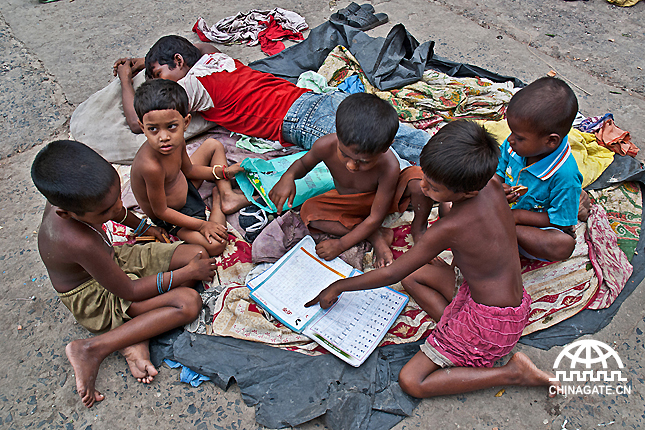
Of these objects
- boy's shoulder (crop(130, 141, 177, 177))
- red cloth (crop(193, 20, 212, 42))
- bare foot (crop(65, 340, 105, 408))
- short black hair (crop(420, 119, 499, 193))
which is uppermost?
short black hair (crop(420, 119, 499, 193))

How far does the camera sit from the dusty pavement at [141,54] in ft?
5.81

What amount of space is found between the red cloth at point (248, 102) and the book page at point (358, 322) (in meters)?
1.37

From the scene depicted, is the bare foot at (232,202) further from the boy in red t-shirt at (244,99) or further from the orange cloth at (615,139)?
the orange cloth at (615,139)

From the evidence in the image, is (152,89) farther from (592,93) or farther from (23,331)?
(592,93)

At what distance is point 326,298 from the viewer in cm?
195

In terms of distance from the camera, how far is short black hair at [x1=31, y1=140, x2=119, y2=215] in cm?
155

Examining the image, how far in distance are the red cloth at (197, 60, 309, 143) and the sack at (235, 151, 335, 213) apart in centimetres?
42

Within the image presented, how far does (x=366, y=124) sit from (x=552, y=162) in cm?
92

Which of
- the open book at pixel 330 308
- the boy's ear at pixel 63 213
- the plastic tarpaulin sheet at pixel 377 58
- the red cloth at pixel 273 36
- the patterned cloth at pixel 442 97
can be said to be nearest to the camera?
the boy's ear at pixel 63 213

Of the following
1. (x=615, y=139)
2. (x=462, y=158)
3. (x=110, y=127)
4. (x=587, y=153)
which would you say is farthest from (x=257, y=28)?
→ (x=462, y=158)

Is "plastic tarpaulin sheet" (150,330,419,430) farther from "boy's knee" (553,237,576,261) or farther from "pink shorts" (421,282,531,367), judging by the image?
"boy's knee" (553,237,576,261)

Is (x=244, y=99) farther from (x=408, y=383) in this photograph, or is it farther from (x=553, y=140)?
(x=408, y=383)

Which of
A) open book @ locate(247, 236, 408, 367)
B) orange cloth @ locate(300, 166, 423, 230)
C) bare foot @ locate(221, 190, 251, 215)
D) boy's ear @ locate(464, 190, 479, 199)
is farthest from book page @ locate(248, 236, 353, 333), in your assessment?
boy's ear @ locate(464, 190, 479, 199)

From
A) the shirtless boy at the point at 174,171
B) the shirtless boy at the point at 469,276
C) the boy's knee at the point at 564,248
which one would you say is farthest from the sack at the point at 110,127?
the boy's knee at the point at 564,248
